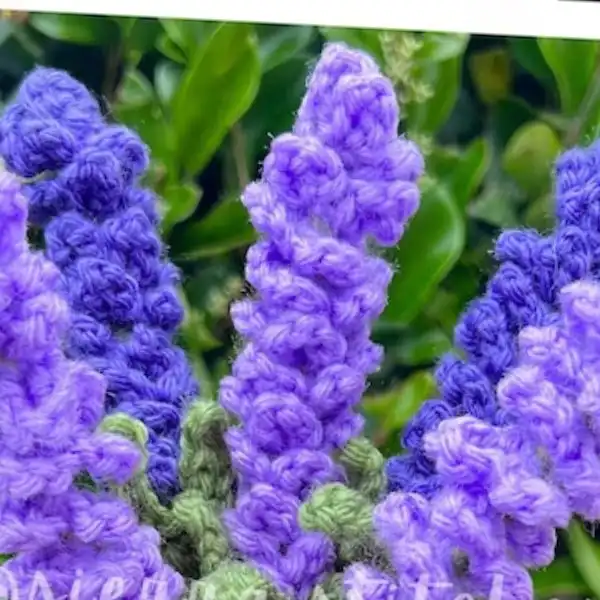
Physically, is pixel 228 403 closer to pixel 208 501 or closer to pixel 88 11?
pixel 208 501

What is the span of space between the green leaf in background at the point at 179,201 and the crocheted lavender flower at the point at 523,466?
20 centimetres

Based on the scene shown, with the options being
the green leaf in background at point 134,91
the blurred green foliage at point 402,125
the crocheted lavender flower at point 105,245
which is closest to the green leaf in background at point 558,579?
the blurred green foliage at point 402,125

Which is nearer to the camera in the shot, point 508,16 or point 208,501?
point 208,501

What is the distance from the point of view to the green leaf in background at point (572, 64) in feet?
1.48

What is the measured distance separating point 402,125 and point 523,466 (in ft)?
0.74

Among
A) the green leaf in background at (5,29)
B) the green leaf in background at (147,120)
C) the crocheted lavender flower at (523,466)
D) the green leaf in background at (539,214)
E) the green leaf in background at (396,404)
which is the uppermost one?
the green leaf in background at (5,29)

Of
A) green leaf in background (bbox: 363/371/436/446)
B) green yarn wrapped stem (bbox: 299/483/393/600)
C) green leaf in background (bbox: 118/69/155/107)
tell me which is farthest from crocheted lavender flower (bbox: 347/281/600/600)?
green leaf in background (bbox: 118/69/155/107)

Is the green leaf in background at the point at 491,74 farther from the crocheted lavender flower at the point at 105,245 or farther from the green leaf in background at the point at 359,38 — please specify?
the crocheted lavender flower at the point at 105,245

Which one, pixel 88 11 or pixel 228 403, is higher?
pixel 88 11

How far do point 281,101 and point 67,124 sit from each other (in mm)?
140

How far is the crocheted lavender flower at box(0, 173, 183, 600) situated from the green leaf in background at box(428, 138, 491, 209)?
226 millimetres

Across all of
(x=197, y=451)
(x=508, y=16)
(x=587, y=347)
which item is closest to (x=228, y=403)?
(x=197, y=451)

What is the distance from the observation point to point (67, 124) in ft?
1.16

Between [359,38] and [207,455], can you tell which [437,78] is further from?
[207,455]
